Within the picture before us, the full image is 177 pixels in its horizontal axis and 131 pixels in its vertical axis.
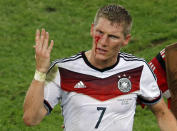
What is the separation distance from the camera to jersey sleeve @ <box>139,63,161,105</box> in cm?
561

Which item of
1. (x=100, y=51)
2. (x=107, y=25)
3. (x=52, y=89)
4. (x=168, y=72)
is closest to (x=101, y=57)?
(x=100, y=51)

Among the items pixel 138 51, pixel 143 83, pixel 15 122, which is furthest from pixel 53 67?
pixel 138 51

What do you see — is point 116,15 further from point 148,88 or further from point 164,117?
point 164,117

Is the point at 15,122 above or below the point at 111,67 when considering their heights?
below

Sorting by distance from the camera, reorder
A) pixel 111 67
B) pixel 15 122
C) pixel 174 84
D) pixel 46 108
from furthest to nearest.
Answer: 1. pixel 15 122
2. pixel 174 84
3. pixel 111 67
4. pixel 46 108

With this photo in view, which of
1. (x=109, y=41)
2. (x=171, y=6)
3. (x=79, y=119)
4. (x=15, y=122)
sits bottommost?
(x=15, y=122)

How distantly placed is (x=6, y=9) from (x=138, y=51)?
5.76 meters

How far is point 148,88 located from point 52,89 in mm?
1189

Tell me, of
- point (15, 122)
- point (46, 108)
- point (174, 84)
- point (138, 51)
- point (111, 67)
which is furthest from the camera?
point (138, 51)

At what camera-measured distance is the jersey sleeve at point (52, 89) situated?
17.0 feet

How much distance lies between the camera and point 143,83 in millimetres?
5617

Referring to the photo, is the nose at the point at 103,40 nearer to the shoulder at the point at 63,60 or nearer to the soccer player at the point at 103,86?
the soccer player at the point at 103,86

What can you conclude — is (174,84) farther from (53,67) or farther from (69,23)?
(69,23)

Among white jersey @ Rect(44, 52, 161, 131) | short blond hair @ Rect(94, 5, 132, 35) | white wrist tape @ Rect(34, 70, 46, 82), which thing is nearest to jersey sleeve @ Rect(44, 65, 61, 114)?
white jersey @ Rect(44, 52, 161, 131)
